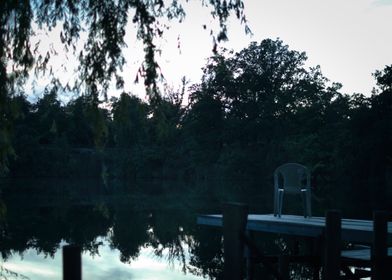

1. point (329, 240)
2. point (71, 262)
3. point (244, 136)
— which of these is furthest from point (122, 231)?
point (244, 136)

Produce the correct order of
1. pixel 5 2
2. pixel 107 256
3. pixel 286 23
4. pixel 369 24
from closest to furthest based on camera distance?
1. pixel 5 2
2. pixel 107 256
3. pixel 286 23
4. pixel 369 24

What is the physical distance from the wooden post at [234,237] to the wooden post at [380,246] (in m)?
1.19

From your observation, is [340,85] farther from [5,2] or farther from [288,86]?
[5,2]

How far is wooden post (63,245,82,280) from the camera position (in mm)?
3154

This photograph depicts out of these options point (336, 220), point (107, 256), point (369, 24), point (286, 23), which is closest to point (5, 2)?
point (336, 220)

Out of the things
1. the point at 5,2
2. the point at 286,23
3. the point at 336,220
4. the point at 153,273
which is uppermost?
the point at 286,23

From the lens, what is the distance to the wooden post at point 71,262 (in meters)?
3.15

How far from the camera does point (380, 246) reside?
17.2ft

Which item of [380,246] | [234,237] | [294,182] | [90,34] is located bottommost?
[380,246]

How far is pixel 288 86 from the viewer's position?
46.0 meters

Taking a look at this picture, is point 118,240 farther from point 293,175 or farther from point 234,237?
point 234,237

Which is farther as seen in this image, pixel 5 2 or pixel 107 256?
pixel 107 256

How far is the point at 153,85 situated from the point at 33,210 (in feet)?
55.1

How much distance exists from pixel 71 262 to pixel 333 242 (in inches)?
105
